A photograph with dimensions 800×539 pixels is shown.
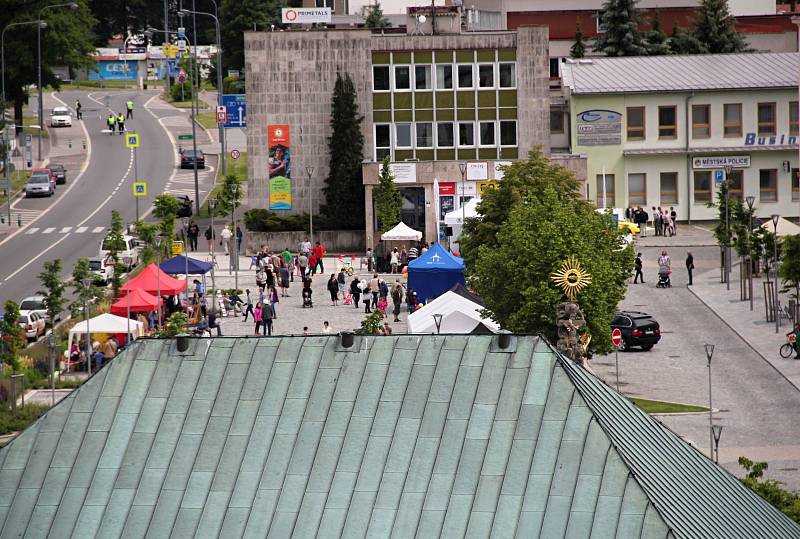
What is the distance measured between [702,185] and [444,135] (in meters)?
13.3

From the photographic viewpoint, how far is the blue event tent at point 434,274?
63.9m

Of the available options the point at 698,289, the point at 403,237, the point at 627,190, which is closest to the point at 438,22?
the point at 627,190

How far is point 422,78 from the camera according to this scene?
284 ft

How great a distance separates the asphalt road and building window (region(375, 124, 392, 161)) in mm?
13608

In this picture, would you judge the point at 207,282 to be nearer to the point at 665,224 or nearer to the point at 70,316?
the point at 70,316

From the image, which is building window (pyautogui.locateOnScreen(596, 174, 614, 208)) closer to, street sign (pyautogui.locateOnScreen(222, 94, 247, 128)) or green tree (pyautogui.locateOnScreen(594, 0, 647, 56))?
green tree (pyautogui.locateOnScreen(594, 0, 647, 56))

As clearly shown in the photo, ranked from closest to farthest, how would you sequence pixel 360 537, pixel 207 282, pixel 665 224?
pixel 360 537
pixel 207 282
pixel 665 224

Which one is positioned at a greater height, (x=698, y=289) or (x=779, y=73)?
(x=779, y=73)

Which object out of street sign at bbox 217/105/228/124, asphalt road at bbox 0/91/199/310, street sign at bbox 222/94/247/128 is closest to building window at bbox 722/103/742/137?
street sign at bbox 222/94/247/128

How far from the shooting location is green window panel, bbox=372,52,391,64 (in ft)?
283

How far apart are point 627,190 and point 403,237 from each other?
17.8m

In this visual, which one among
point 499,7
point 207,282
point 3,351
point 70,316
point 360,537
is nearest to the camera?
point 360,537

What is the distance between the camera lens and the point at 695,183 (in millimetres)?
90812

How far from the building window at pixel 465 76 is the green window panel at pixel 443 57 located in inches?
23.0
